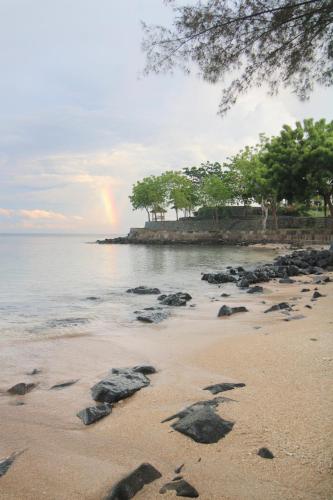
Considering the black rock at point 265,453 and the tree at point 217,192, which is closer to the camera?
the black rock at point 265,453

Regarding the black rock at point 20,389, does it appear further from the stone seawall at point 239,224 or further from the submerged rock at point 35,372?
the stone seawall at point 239,224

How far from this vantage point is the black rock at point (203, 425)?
2.97m

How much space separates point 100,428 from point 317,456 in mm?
1743

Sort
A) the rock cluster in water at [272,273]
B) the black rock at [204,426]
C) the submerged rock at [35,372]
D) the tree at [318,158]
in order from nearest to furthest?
the black rock at [204,426]
the submerged rock at [35,372]
the rock cluster in water at [272,273]
the tree at [318,158]

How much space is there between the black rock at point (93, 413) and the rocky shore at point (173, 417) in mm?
11

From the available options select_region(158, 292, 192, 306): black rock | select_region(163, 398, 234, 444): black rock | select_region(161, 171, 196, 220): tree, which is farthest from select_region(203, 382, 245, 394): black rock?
select_region(161, 171, 196, 220): tree

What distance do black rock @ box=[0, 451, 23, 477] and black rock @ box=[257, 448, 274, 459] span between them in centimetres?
170

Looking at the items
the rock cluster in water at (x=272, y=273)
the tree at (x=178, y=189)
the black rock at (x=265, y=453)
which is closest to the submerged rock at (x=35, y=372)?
the black rock at (x=265, y=453)

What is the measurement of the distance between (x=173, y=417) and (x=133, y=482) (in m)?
1.02

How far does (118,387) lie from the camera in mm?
4211

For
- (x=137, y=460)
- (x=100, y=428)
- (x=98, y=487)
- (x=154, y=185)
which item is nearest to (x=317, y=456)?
(x=137, y=460)

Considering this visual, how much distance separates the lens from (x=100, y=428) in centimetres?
341

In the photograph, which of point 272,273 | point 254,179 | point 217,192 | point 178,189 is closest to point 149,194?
point 178,189

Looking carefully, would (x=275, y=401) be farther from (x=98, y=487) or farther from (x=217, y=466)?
(x=98, y=487)
